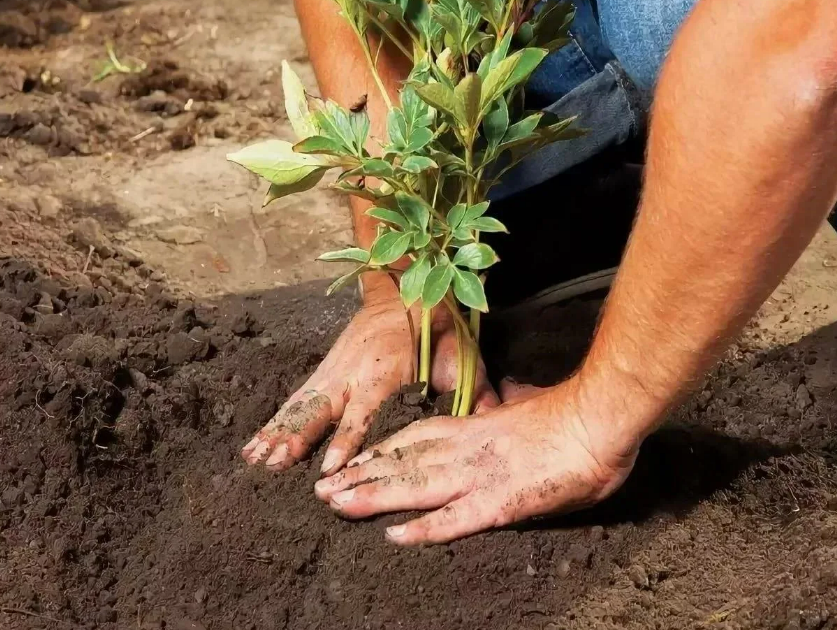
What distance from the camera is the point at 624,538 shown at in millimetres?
1285

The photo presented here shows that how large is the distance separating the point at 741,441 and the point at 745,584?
35 cm

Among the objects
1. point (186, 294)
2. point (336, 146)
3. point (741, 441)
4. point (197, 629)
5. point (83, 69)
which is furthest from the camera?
point (83, 69)

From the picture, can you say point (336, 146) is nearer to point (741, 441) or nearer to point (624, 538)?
point (624, 538)

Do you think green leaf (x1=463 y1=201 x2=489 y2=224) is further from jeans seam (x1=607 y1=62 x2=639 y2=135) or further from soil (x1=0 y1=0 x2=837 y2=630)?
jeans seam (x1=607 y1=62 x2=639 y2=135)

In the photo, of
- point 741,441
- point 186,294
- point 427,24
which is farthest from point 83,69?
point 741,441

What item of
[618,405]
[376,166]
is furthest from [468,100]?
[618,405]

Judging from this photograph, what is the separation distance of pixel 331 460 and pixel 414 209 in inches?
18.4

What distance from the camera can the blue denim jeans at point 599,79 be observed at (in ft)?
5.41

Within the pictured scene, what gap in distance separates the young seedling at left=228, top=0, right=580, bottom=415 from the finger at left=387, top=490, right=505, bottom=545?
30 centimetres

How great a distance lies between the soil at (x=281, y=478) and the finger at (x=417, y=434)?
0.28 feet

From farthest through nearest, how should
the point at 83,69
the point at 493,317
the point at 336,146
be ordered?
the point at 83,69 → the point at 493,317 → the point at 336,146

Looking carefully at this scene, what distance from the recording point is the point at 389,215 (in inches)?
43.7

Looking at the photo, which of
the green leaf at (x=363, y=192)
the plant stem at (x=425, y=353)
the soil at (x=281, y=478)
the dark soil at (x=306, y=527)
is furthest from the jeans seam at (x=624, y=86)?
the green leaf at (x=363, y=192)

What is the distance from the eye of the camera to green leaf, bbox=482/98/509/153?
1091mm
